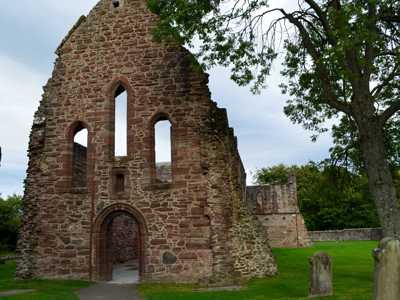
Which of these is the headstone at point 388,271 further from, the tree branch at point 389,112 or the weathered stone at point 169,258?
the weathered stone at point 169,258

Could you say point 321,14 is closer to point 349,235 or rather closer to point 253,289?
point 253,289

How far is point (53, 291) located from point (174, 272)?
3.98m

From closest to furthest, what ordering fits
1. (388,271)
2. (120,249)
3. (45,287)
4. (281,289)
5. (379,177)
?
(388,271) < (379,177) < (281,289) < (45,287) < (120,249)

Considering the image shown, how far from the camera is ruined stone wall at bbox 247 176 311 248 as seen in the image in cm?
4066

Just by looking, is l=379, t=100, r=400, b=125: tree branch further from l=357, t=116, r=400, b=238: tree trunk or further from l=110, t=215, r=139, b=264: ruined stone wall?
l=110, t=215, r=139, b=264: ruined stone wall

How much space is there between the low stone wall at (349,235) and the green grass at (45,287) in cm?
3379

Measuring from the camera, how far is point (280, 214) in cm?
4188

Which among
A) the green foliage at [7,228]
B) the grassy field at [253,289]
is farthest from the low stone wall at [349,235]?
the green foliage at [7,228]

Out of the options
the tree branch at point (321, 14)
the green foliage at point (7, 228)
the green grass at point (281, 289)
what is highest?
the tree branch at point (321, 14)

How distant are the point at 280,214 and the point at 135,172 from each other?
28.4 meters

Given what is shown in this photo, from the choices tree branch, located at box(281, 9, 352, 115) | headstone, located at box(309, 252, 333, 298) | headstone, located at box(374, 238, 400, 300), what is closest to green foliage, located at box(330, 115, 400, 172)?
tree branch, located at box(281, 9, 352, 115)

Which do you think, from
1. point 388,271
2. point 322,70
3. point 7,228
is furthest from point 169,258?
point 7,228

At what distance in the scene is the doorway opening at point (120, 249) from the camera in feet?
51.1

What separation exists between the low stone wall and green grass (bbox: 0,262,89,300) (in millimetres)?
33794
